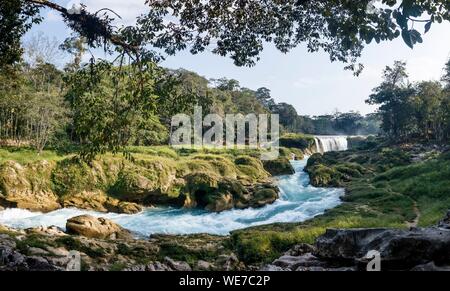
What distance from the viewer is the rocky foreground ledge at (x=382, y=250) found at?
18.1ft

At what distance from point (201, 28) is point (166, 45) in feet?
2.81

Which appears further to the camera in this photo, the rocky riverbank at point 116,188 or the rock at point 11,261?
the rocky riverbank at point 116,188

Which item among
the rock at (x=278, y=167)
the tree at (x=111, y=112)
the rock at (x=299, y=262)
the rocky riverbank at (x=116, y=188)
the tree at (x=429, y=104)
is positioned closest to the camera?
the rock at (x=299, y=262)

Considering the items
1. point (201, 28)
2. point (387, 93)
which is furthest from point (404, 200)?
point (387, 93)

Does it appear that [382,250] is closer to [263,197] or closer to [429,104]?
[263,197]

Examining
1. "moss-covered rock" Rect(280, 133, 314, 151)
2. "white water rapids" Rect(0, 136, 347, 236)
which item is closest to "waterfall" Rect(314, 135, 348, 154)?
"moss-covered rock" Rect(280, 133, 314, 151)

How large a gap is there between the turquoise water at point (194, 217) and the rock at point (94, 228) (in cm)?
175

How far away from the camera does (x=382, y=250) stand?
615 centimetres

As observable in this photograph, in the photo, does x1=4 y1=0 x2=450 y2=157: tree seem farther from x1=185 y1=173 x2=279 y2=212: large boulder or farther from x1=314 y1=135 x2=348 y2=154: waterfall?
x1=314 y1=135 x2=348 y2=154: waterfall

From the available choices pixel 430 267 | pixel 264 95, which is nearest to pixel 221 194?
pixel 430 267

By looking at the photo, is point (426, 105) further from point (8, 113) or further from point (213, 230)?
→ point (8, 113)

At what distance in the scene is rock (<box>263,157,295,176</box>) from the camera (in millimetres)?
44281

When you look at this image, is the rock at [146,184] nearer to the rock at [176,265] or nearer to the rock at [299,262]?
the rock at [176,265]

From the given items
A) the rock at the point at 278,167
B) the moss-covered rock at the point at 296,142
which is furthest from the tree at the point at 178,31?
the moss-covered rock at the point at 296,142
